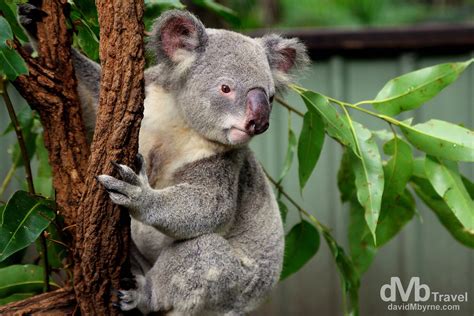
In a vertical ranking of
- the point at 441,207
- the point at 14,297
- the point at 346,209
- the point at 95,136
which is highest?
the point at 95,136

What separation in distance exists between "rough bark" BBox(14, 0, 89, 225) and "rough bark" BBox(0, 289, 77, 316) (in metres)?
0.29

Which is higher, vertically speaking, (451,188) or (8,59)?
(8,59)

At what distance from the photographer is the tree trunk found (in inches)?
88.7

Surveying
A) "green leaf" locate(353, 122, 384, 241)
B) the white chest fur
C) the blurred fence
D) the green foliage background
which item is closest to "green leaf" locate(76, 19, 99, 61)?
the green foliage background

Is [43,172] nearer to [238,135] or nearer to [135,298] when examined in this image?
[135,298]

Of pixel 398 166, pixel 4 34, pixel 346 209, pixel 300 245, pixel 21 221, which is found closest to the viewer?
pixel 4 34

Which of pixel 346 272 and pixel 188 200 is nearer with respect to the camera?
pixel 188 200

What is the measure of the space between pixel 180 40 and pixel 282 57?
469mm

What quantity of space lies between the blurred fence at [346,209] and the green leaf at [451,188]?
2298mm

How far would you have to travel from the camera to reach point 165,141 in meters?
2.97

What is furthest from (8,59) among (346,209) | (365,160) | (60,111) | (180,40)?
(346,209)

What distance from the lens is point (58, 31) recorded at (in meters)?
2.54

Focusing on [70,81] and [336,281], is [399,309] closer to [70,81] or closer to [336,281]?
[336,281]

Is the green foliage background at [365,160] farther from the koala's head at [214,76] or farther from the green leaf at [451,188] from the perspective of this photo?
the koala's head at [214,76]
